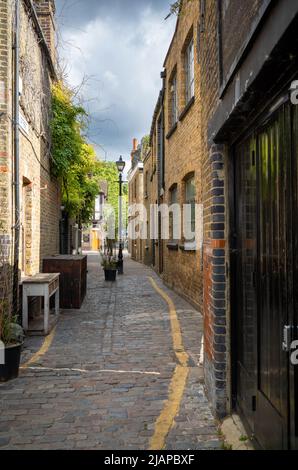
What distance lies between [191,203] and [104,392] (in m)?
6.84

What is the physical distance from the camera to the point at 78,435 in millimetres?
3674

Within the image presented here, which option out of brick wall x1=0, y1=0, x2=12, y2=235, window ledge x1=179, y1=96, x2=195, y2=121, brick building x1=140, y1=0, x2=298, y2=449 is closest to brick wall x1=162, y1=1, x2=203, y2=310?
window ledge x1=179, y1=96, x2=195, y2=121

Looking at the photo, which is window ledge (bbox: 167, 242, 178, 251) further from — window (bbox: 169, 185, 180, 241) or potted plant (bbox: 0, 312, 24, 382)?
potted plant (bbox: 0, 312, 24, 382)

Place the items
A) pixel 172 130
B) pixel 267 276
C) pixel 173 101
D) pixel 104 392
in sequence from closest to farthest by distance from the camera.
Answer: pixel 267 276 → pixel 104 392 → pixel 172 130 → pixel 173 101

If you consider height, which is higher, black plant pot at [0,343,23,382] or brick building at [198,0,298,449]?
brick building at [198,0,298,449]

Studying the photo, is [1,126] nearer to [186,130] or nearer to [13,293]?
[13,293]

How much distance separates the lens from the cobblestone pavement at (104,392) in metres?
3.64

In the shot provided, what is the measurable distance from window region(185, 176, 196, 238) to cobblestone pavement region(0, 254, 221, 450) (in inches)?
111

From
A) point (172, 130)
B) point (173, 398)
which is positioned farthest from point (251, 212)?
point (172, 130)

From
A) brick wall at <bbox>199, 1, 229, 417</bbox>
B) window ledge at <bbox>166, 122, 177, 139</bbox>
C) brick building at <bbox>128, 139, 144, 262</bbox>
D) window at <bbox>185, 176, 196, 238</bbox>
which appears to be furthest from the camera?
brick building at <bbox>128, 139, 144, 262</bbox>

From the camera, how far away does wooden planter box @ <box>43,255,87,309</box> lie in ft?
32.1

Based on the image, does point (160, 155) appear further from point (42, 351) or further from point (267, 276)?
point (267, 276)

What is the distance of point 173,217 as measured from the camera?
13.3 metres

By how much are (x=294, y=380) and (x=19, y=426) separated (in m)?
2.59
